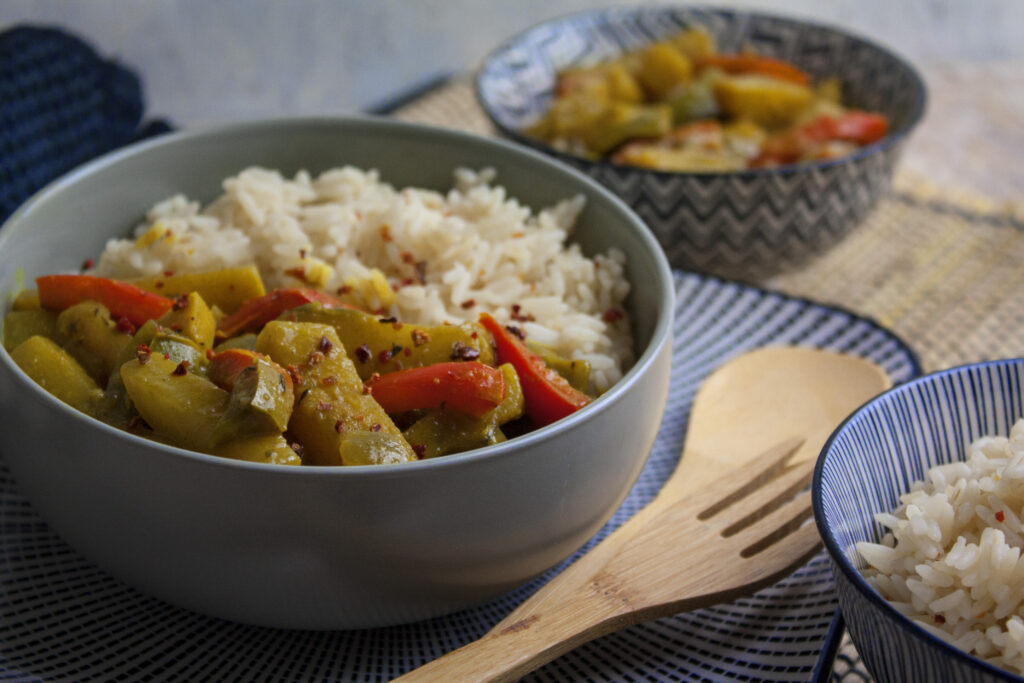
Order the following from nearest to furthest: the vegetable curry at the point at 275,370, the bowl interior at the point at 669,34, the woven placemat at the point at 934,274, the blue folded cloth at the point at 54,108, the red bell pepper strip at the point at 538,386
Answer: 1. the vegetable curry at the point at 275,370
2. the red bell pepper strip at the point at 538,386
3. the blue folded cloth at the point at 54,108
4. the woven placemat at the point at 934,274
5. the bowl interior at the point at 669,34

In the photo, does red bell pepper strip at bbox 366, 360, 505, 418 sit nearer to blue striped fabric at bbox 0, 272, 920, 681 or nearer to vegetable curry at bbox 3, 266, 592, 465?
vegetable curry at bbox 3, 266, 592, 465

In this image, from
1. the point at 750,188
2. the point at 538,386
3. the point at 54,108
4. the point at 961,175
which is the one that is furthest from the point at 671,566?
the point at 961,175

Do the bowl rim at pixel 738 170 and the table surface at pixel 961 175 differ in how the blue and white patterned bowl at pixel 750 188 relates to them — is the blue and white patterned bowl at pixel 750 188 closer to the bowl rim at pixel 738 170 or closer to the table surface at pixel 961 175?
the bowl rim at pixel 738 170

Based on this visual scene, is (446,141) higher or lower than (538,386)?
higher

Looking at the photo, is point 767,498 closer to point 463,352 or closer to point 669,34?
point 463,352

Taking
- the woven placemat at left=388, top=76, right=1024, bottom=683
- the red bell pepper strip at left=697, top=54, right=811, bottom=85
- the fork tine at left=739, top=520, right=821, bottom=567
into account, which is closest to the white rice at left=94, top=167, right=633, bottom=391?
the fork tine at left=739, top=520, right=821, bottom=567

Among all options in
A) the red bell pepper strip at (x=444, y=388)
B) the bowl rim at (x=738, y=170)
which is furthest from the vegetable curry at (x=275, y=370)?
the bowl rim at (x=738, y=170)
